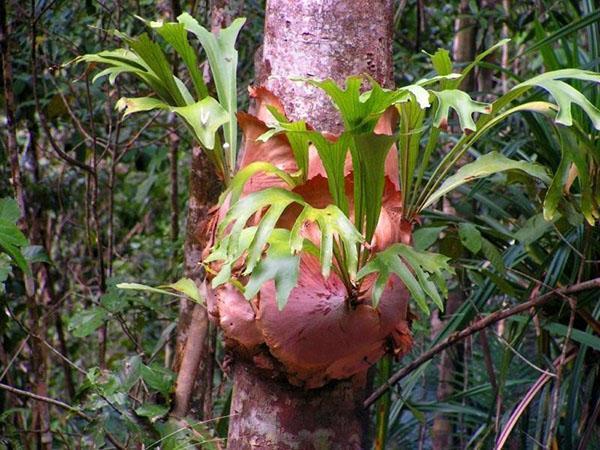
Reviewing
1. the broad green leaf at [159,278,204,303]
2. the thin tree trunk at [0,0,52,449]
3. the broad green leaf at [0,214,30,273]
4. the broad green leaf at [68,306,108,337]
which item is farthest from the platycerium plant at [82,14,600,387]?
the thin tree trunk at [0,0,52,449]

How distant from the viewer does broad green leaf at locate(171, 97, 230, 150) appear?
3.76 feet

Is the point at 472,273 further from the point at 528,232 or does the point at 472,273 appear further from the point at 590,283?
the point at 590,283

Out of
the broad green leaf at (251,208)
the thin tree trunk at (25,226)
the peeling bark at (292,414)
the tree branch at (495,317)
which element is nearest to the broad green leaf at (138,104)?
the broad green leaf at (251,208)

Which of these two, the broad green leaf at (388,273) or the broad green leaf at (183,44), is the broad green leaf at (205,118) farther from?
the broad green leaf at (388,273)

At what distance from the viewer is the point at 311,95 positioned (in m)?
1.22

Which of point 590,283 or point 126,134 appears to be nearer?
point 590,283

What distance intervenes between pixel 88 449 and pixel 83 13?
2.00m

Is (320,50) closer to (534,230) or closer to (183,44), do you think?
(183,44)

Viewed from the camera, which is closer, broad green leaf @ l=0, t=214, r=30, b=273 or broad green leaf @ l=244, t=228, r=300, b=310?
broad green leaf @ l=244, t=228, r=300, b=310

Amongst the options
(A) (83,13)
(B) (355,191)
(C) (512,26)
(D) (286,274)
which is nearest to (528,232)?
(B) (355,191)

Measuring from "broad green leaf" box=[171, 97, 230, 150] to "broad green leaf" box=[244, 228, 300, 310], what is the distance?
0.68ft

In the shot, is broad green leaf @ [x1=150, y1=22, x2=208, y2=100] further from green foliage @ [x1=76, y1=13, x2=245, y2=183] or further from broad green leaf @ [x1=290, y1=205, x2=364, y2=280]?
broad green leaf @ [x1=290, y1=205, x2=364, y2=280]

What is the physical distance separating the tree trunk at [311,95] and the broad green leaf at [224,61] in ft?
0.16

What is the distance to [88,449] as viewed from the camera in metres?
1.83
